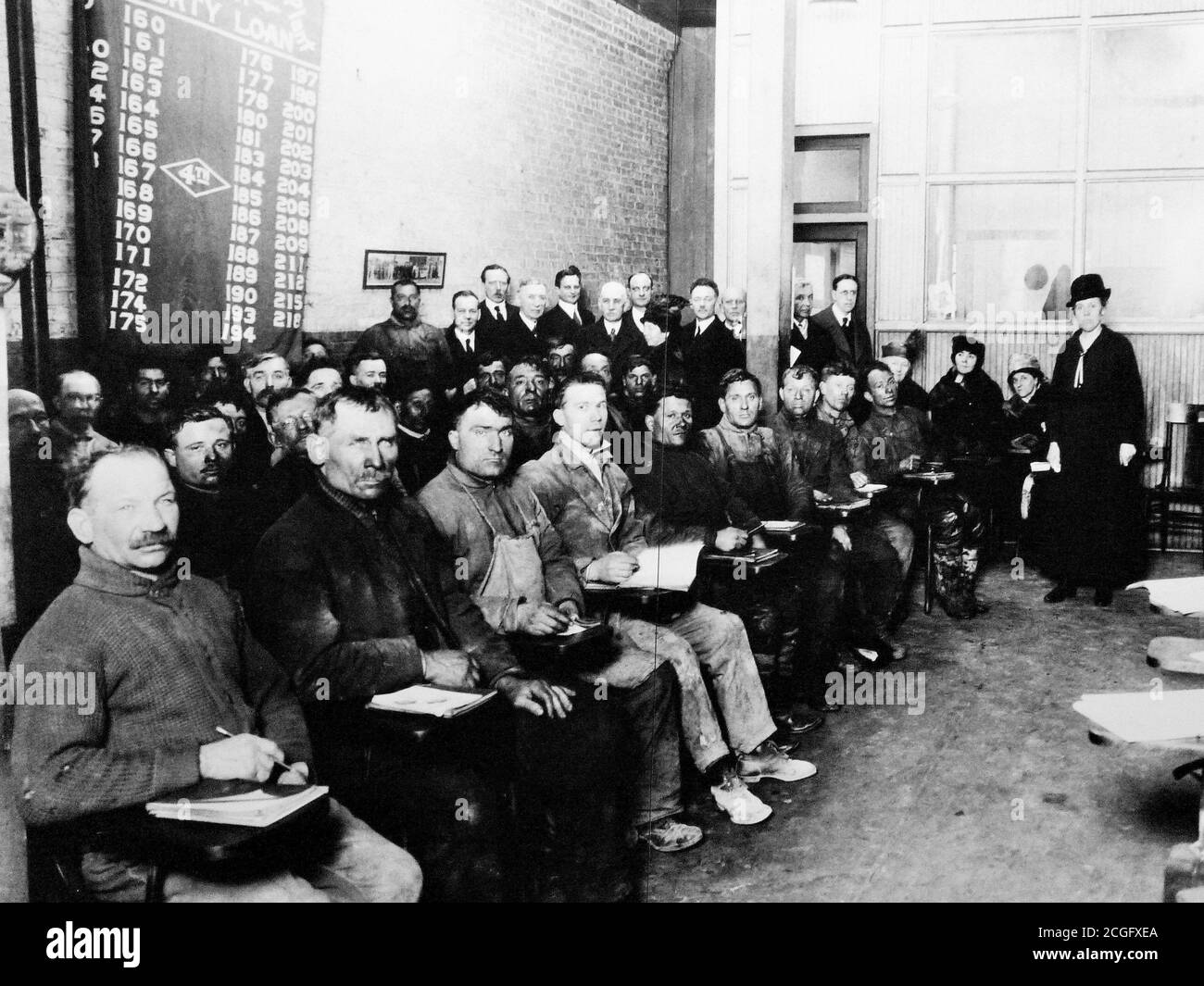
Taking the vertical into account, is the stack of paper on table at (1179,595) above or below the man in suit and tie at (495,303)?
below

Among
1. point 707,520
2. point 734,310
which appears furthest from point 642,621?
point 734,310

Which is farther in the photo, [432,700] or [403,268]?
[403,268]

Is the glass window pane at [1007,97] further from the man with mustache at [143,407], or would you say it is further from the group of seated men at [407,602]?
the man with mustache at [143,407]

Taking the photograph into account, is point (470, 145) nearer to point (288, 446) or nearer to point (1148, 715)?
point (288, 446)

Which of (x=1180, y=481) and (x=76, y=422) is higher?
(x=76, y=422)

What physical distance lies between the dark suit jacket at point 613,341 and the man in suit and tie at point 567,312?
0.05m

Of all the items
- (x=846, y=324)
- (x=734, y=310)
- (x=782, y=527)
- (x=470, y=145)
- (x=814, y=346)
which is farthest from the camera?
(x=846, y=324)

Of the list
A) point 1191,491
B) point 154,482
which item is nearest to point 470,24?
point 154,482

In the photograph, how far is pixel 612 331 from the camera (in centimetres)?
611

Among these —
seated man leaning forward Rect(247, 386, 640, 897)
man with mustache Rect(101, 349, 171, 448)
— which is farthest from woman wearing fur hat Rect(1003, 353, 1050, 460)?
man with mustache Rect(101, 349, 171, 448)

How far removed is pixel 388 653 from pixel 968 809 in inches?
78.3

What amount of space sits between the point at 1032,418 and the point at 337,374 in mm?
4815

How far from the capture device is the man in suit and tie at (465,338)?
5.14 metres

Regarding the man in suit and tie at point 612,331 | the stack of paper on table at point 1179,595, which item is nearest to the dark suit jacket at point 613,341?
the man in suit and tie at point 612,331
